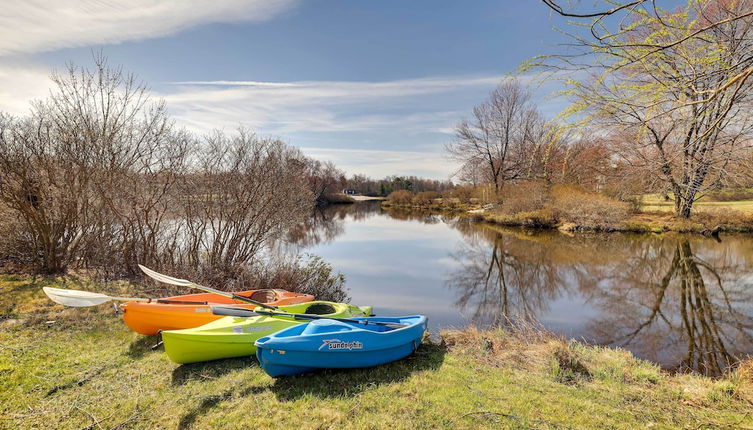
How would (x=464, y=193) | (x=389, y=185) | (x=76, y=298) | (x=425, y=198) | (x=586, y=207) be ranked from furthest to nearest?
1. (x=389, y=185)
2. (x=425, y=198)
3. (x=464, y=193)
4. (x=586, y=207)
5. (x=76, y=298)

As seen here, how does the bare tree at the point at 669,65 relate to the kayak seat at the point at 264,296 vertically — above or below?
above

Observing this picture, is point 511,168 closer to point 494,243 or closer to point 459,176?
point 459,176

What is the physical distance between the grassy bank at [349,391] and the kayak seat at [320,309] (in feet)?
5.64

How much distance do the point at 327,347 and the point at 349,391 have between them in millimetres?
553

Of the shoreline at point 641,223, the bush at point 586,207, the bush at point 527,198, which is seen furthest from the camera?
the bush at point 527,198

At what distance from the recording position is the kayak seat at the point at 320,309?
6.49 metres

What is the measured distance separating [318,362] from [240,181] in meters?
7.06

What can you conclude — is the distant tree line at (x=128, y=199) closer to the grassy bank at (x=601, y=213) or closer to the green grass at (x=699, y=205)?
the grassy bank at (x=601, y=213)

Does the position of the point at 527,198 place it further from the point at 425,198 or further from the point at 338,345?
the point at 338,345

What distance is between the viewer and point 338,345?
14.4 feet

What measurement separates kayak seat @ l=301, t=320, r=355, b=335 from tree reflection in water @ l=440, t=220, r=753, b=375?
4.11 meters

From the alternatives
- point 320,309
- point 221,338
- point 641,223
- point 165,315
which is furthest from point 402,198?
point 221,338

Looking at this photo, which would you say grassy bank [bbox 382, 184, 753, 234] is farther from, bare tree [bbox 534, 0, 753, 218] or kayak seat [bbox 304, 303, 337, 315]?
bare tree [bbox 534, 0, 753, 218]

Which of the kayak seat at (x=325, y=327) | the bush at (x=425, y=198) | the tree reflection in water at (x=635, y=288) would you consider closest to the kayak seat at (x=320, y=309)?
the kayak seat at (x=325, y=327)
